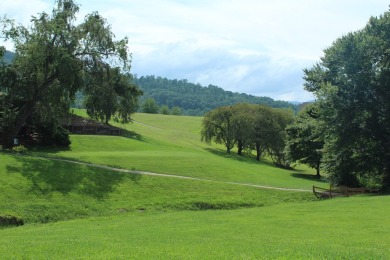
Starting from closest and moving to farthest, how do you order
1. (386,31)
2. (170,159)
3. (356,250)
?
(356,250)
(386,31)
(170,159)

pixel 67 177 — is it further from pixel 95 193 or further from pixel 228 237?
pixel 228 237

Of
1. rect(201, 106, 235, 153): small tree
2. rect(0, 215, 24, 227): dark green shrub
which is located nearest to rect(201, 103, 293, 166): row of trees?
rect(201, 106, 235, 153): small tree

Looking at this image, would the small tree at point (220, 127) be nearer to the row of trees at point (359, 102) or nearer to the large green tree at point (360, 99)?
the row of trees at point (359, 102)

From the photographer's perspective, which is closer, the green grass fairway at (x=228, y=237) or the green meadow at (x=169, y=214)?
the green grass fairway at (x=228, y=237)

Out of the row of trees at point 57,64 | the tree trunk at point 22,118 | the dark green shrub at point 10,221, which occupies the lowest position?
the dark green shrub at point 10,221

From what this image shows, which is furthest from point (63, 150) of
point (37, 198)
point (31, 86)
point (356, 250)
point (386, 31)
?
point (356, 250)

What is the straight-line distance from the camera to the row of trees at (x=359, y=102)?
131 ft

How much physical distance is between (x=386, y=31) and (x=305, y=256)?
36.9 m

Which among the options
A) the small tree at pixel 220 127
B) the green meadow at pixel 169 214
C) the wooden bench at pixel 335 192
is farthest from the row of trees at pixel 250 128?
the wooden bench at pixel 335 192

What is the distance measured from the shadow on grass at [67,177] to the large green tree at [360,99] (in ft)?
66.0

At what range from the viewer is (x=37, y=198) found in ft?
85.6

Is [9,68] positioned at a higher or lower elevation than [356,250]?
higher

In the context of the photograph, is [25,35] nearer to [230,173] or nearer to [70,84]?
[70,84]

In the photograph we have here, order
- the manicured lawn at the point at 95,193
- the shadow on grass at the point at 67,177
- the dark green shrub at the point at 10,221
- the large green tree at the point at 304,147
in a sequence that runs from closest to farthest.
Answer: the dark green shrub at the point at 10,221 < the manicured lawn at the point at 95,193 < the shadow on grass at the point at 67,177 < the large green tree at the point at 304,147
